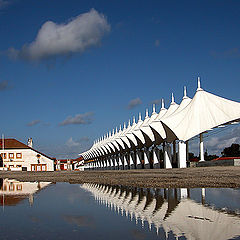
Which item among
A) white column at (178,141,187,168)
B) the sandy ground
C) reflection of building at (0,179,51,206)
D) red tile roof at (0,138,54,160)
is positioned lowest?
the sandy ground

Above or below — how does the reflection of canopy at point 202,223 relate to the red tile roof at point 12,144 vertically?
below

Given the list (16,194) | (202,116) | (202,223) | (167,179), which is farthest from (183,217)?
(202,116)

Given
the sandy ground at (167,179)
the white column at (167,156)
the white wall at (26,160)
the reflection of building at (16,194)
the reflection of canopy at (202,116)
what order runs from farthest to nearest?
the white wall at (26,160) → the white column at (167,156) → the reflection of canopy at (202,116) → the sandy ground at (167,179) → the reflection of building at (16,194)

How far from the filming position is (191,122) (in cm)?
→ 4188

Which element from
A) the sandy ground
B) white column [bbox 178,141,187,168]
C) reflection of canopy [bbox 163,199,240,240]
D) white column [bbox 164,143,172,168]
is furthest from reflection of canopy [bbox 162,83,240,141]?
reflection of canopy [bbox 163,199,240,240]

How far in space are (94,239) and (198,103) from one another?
40.7 metres

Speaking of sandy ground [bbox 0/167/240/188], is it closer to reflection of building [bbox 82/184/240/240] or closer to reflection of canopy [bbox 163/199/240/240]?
reflection of building [bbox 82/184/240/240]

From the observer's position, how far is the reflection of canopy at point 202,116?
40625mm

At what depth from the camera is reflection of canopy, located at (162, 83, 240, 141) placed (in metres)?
40.6

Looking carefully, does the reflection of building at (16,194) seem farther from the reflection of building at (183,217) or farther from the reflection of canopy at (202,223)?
the reflection of canopy at (202,223)

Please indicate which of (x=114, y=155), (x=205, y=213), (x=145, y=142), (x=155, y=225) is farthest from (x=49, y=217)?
(x=114, y=155)

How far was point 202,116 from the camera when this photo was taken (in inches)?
1649

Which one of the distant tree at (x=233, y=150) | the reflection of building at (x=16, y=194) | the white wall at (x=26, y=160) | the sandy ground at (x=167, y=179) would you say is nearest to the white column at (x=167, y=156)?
the sandy ground at (x=167, y=179)

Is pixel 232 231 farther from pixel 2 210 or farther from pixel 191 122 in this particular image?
pixel 191 122
